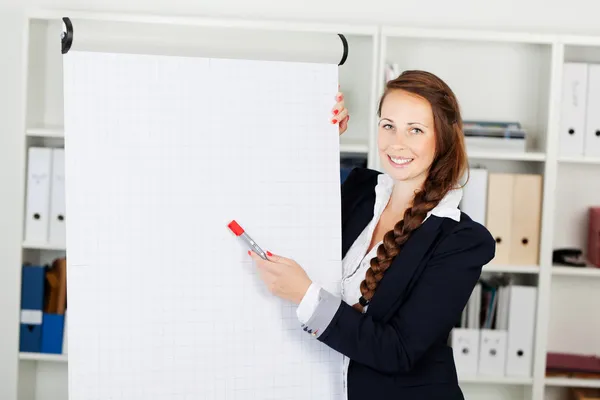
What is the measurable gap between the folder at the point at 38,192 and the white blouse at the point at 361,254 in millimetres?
1631

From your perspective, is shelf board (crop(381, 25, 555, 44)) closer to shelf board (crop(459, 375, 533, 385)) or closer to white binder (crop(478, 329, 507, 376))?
white binder (crop(478, 329, 507, 376))

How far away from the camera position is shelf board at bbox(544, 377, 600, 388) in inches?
127

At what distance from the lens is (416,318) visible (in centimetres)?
164

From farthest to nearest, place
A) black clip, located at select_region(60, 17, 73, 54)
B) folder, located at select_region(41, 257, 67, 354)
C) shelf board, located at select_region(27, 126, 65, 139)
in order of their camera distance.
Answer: folder, located at select_region(41, 257, 67, 354) < shelf board, located at select_region(27, 126, 65, 139) < black clip, located at select_region(60, 17, 73, 54)

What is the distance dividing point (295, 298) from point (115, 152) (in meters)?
0.46

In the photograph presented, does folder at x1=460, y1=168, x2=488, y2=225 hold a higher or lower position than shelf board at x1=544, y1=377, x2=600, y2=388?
higher

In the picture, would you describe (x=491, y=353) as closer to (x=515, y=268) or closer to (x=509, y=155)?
(x=515, y=268)

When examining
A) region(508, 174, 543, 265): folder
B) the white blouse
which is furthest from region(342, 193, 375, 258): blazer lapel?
region(508, 174, 543, 265): folder

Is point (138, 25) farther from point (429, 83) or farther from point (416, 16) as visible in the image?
point (416, 16)

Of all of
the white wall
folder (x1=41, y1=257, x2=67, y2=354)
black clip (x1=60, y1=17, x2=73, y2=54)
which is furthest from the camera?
the white wall

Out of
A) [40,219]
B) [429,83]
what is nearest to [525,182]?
[429,83]

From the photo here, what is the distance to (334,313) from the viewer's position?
5.36ft

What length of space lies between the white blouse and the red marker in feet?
0.41

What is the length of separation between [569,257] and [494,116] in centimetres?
65
